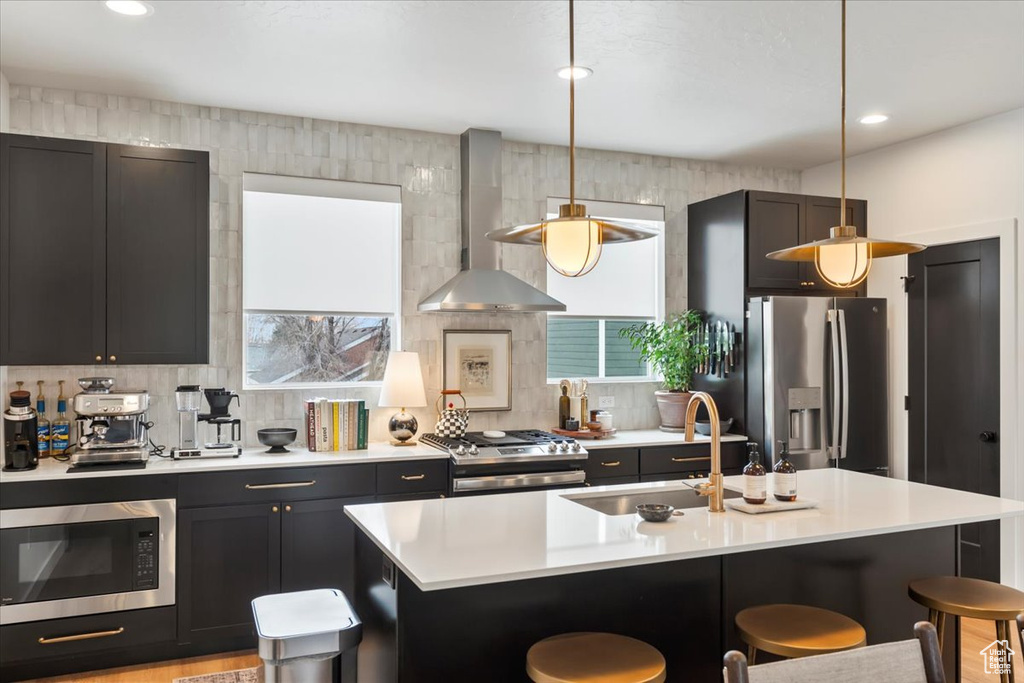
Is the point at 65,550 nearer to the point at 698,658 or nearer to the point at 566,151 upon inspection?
the point at 698,658

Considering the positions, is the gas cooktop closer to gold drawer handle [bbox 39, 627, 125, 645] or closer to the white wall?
gold drawer handle [bbox 39, 627, 125, 645]

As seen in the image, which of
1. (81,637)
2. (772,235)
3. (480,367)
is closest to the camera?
(81,637)

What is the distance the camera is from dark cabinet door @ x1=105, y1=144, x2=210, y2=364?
12.7 feet

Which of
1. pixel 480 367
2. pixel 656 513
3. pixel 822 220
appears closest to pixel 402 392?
pixel 480 367

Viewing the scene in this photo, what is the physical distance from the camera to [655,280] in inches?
220

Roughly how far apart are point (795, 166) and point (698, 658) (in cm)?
440

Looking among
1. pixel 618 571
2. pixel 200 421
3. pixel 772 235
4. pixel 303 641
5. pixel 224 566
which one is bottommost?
pixel 224 566

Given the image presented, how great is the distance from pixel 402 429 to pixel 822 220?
319 centimetres

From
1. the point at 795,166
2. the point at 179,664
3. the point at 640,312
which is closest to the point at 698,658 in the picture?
the point at 179,664

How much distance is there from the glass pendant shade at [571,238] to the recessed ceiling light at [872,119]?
2.96 metres

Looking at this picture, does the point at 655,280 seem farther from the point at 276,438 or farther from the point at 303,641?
the point at 303,641

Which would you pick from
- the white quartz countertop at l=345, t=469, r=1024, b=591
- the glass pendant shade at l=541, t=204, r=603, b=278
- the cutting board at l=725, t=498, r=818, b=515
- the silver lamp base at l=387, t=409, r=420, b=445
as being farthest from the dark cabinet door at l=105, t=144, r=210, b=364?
the cutting board at l=725, t=498, r=818, b=515

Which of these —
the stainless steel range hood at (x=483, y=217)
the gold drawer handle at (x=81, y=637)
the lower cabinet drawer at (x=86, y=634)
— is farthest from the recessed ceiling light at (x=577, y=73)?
the gold drawer handle at (x=81, y=637)

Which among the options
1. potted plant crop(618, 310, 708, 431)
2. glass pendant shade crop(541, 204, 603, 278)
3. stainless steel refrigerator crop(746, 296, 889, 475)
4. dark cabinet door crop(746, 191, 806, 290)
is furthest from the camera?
potted plant crop(618, 310, 708, 431)
